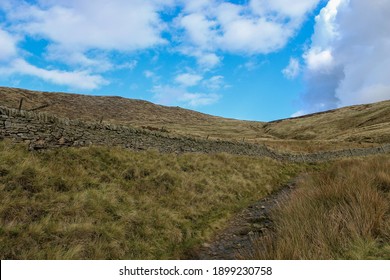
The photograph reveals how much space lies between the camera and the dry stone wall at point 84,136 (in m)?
10.6

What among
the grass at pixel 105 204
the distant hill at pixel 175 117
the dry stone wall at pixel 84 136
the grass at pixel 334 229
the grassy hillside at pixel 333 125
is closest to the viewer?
the grass at pixel 334 229

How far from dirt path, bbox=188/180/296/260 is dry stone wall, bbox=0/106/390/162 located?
Answer: 674cm

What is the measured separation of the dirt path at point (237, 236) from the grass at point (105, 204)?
0.36m

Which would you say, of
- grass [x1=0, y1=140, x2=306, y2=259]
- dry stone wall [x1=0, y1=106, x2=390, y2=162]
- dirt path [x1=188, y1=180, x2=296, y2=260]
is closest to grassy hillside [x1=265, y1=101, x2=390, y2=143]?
dry stone wall [x1=0, y1=106, x2=390, y2=162]

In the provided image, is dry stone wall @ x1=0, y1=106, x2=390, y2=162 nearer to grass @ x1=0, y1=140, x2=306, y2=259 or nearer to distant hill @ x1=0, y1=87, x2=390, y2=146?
grass @ x1=0, y1=140, x2=306, y2=259

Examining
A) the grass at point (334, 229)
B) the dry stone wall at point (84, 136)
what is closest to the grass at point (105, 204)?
the dry stone wall at point (84, 136)

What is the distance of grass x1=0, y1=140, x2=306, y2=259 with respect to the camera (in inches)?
259

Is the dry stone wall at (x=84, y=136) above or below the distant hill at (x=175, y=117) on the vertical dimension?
below

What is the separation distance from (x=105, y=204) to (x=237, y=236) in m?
3.90

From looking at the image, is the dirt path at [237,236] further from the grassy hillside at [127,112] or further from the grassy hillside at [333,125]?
the grassy hillside at [333,125]

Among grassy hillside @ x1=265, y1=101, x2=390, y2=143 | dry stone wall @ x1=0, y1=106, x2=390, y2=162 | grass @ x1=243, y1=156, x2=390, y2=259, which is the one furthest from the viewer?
grassy hillside @ x1=265, y1=101, x2=390, y2=143

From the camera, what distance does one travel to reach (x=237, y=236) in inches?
352

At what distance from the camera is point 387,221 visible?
6.16m

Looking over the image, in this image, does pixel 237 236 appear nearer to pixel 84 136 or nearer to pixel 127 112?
pixel 84 136
